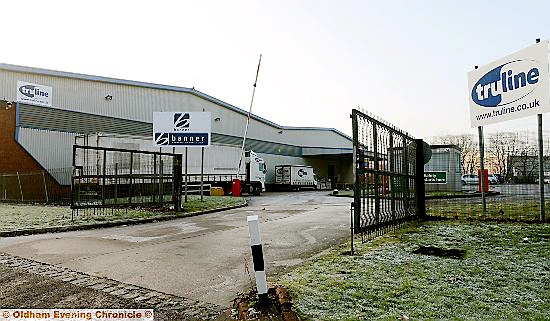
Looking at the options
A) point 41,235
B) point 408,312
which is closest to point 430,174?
point 41,235

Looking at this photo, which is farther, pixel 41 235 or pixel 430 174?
pixel 430 174

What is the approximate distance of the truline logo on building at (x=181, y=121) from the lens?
A: 20.1 meters

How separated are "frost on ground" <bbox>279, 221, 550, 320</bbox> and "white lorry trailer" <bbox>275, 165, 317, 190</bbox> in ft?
123

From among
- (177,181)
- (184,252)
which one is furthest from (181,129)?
(184,252)

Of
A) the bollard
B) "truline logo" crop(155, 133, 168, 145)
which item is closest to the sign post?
the bollard

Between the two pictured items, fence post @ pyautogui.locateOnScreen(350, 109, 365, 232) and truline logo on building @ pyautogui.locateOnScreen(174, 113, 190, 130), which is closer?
fence post @ pyautogui.locateOnScreen(350, 109, 365, 232)

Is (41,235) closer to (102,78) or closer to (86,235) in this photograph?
(86,235)

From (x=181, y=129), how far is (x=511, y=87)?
13860 millimetres

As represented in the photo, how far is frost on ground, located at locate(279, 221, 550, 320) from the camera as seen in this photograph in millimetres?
3830

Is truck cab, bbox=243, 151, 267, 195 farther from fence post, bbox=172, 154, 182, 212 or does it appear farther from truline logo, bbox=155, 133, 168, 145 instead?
fence post, bbox=172, 154, 182, 212

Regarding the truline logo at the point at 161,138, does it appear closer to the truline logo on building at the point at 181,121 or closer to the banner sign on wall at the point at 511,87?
the truline logo on building at the point at 181,121

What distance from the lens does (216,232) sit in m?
10.5

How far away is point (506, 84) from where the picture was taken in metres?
11.5

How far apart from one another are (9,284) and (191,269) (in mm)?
2293
